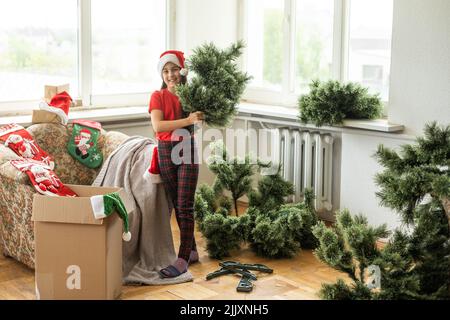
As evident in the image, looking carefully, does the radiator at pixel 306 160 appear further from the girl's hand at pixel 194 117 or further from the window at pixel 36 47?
the window at pixel 36 47

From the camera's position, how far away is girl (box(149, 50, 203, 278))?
4.00 m

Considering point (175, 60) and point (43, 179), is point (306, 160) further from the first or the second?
point (43, 179)

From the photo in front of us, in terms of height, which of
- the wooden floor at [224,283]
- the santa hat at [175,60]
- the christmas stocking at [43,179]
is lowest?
the wooden floor at [224,283]

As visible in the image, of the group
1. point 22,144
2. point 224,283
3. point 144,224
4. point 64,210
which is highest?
point 22,144

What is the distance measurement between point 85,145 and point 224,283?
1.27 m

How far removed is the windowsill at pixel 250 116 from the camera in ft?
15.1

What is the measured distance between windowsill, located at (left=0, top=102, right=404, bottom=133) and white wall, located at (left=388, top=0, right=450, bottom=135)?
0.41 feet

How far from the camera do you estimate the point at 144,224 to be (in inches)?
163

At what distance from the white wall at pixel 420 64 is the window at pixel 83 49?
2026 millimetres

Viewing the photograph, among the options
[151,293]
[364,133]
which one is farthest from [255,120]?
[151,293]

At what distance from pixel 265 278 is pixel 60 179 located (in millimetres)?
1381

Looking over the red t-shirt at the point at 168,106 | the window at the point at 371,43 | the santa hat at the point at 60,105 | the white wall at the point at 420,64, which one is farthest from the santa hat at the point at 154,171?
the window at the point at 371,43

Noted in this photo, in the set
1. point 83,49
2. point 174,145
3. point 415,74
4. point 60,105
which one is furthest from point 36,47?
point 415,74

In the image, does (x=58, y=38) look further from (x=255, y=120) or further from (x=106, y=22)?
(x=255, y=120)
